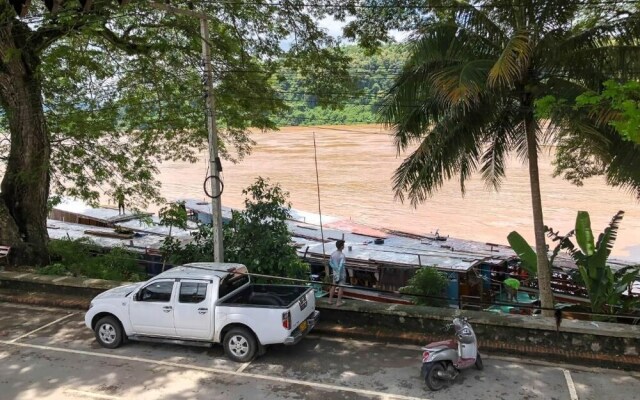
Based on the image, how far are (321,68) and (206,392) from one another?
923cm

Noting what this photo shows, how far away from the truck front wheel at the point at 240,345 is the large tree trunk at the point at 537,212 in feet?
15.8

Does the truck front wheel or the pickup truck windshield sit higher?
the pickup truck windshield

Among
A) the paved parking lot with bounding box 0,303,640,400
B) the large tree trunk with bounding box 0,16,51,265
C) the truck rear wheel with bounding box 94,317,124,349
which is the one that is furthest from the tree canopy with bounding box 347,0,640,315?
the large tree trunk with bounding box 0,16,51,265

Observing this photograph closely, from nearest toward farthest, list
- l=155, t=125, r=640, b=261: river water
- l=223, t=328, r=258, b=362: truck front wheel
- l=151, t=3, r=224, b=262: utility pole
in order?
l=223, t=328, r=258, b=362: truck front wheel, l=151, t=3, r=224, b=262: utility pole, l=155, t=125, r=640, b=261: river water

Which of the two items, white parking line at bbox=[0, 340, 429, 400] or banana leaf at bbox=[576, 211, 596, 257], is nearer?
white parking line at bbox=[0, 340, 429, 400]

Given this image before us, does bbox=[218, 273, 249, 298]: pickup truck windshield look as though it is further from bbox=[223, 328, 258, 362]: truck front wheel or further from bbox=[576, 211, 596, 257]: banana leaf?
bbox=[576, 211, 596, 257]: banana leaf

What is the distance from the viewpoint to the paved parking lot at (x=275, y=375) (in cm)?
712

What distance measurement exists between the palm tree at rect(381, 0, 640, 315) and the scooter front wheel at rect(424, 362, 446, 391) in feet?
6.79

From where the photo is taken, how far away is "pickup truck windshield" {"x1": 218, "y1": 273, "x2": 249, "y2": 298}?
8352 millimetres

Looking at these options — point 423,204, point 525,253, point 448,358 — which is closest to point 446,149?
point 525,253

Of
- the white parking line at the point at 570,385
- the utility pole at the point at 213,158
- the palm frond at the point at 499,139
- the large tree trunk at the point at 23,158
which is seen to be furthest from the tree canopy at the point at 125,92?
the white parking line at the point at 570,385

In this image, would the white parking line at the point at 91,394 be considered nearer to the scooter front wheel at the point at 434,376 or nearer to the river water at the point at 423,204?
the scooter front wheel at the point at 434,376

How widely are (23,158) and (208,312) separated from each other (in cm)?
819

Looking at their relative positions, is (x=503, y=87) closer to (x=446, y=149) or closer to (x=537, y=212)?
(x=446, y=149)
